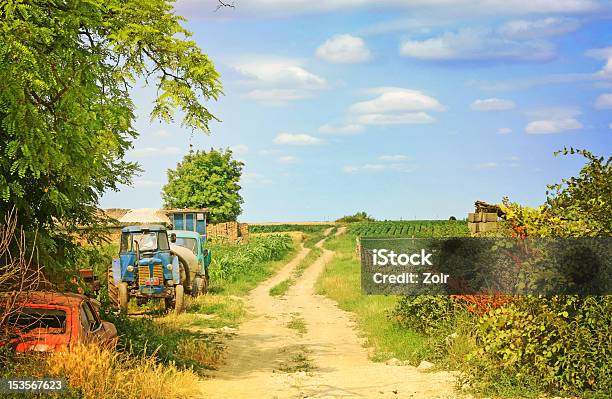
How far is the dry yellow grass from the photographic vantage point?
9914 millimetres

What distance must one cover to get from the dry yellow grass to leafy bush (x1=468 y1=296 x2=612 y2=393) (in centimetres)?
480

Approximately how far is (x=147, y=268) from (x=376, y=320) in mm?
6986

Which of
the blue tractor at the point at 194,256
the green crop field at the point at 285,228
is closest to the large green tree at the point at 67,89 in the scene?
the blue tractor at the point at 194,256

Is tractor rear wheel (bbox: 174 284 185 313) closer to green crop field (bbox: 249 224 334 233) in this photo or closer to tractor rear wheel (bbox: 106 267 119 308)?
tractor rear wheel (bbox: 106 267 119 308)

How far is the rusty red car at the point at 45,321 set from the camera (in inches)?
407

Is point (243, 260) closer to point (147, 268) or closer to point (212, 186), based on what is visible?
point (147, 268)

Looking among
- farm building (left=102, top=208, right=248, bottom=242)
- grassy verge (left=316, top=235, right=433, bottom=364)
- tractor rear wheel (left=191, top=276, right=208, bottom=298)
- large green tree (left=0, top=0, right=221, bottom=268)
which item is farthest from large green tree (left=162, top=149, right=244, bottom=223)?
large green tree (left=0, top=0, right=221, bottom=268)

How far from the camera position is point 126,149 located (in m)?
16.4

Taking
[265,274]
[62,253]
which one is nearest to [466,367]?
[62,253]

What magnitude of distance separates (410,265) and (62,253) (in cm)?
907

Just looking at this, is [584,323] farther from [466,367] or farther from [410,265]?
[410,265]

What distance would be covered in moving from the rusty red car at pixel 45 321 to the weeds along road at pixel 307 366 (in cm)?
239

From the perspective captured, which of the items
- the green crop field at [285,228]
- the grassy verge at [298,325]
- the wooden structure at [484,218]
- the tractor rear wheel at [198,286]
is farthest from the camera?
the green crop field at [285,228]

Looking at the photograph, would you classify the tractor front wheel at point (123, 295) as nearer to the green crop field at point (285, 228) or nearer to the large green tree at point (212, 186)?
the large green tree at point (212, 186)
